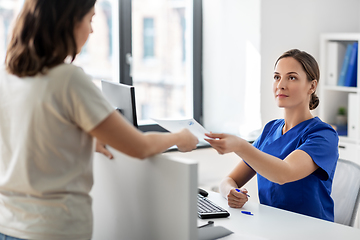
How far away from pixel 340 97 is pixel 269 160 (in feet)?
6.17

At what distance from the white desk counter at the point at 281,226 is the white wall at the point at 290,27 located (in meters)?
1.32

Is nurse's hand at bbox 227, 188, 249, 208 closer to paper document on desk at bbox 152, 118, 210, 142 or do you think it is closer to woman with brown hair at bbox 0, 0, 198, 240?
paper document on desk at bbox 152, 118, 210, 142

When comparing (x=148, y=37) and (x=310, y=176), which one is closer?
(x=310, y=176)

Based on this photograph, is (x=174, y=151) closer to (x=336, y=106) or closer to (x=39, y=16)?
(x=336, y=106)

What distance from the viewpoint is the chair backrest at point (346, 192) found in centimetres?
173

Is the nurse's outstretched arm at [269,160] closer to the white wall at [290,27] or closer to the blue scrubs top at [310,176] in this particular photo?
the blue scrubs top at [310,176]

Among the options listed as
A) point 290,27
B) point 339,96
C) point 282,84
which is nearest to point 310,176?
point 282,84

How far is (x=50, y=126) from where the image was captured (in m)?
0.92

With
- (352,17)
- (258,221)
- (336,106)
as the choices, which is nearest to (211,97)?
(336,106)

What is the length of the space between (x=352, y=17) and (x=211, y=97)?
1263 millimetres

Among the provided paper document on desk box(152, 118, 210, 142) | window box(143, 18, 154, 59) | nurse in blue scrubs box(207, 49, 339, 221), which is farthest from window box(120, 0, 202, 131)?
paper document on desk box(152, 118, 210, 142)

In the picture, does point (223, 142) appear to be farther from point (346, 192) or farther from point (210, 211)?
point (346, 192)

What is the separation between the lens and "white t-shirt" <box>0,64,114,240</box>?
91cm

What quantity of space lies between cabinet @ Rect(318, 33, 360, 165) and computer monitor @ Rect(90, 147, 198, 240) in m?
2.02
